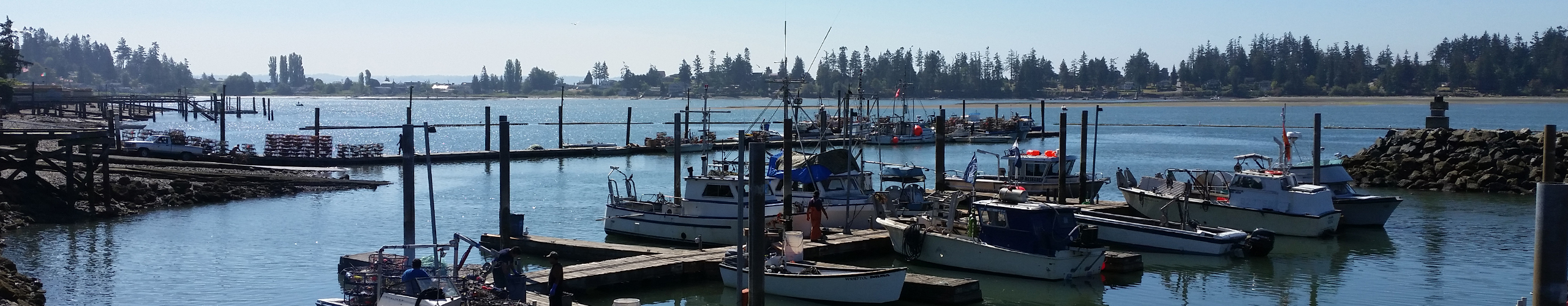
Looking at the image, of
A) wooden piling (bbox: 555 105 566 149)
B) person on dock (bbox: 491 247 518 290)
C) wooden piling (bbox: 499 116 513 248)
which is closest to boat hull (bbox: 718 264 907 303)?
person on dock (bbox: 491 247 518 290)

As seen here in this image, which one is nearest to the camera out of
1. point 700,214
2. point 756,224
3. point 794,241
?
point 756,224

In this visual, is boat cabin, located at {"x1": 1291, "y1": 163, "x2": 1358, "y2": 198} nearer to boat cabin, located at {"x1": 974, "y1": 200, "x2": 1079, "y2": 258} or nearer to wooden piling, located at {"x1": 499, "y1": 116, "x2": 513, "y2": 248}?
boat cabin, located at {"x1": 974, "y1": 200, "x2": 1079, "y2": 258}

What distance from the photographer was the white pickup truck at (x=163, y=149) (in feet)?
157

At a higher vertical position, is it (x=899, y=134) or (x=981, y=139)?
(x=899, y=134)

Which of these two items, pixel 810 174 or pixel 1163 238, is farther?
pixel 810 174

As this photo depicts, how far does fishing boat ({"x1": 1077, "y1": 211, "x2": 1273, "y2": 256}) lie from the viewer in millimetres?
26219

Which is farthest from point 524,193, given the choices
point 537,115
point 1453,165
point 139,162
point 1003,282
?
point 537,115

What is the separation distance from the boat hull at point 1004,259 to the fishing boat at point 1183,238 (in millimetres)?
3767

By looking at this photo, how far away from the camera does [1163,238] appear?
2675 centimetres

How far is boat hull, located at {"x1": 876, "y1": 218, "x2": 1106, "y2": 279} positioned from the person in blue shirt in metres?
11.3

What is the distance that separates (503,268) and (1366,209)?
23.6 m

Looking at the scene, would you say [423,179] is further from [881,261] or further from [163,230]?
[881,261]

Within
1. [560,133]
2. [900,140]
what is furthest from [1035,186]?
[900,140]

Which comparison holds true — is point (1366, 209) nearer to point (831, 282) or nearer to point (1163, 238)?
point (1163, 238)
